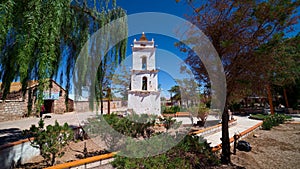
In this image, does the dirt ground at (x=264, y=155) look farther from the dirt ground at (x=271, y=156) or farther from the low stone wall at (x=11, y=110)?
the low stone wall at (x=11, y=110)

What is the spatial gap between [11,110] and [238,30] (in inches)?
651

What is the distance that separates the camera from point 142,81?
10.7 m

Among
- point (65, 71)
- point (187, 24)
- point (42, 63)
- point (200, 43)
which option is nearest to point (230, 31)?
point (200, 43)

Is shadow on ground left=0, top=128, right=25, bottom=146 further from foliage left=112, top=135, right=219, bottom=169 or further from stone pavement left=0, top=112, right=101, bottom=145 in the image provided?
foliage left=112, top=135, right=219, bottom=169

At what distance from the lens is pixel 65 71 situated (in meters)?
4.28

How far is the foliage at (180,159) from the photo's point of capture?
2973 millimetres

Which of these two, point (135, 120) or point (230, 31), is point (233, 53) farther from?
point (135, 120)

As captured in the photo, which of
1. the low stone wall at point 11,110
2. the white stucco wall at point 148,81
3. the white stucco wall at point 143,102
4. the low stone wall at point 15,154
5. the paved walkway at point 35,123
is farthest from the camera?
the low stone wall at point 11,110

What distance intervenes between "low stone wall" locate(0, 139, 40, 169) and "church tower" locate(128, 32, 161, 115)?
644 centimetres

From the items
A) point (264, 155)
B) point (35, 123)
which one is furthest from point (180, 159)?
point (35, 123)

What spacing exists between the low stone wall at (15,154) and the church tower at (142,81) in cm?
644

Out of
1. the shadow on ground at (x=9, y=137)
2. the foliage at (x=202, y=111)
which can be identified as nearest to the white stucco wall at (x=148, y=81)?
the foliage at (x=202, y=111)

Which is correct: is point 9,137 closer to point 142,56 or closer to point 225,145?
point 225,145

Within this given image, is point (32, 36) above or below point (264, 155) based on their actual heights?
above
